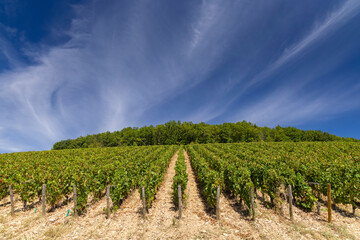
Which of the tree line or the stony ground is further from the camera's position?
the tree line

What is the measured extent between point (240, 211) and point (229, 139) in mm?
73931

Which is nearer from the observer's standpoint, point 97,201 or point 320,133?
point 97,201

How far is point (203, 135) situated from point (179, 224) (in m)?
73.7

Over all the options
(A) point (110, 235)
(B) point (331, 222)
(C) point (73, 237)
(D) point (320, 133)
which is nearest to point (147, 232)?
(A) point (110, 235)

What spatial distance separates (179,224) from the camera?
6.75m

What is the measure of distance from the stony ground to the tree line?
70245 millimetres

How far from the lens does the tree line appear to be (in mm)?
79062

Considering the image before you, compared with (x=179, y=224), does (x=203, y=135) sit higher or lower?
higher

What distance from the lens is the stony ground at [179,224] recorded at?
19.9ft

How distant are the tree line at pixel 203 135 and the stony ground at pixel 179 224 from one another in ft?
230

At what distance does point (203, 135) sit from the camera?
79.3 metres

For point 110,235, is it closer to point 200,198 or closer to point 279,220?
point 200,198

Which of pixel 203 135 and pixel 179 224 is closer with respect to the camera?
pixel 179 224

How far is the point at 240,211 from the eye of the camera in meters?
8.02
